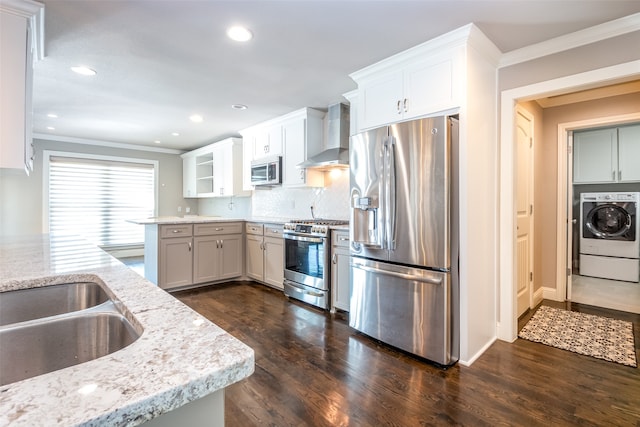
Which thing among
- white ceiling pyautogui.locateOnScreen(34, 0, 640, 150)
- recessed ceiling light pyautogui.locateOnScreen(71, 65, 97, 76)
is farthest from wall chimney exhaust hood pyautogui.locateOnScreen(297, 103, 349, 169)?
recessed ceiling light pyautogui.locateOnScreen(71, 65, 97, 76)

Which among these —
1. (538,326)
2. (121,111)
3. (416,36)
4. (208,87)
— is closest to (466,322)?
(538,326)

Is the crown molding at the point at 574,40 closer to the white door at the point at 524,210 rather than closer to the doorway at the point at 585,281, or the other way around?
the white door at the point at 524,210

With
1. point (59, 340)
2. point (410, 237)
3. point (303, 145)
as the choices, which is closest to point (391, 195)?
point (410, 237)

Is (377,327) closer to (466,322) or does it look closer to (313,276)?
(466,322)

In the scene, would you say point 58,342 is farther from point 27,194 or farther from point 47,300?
point 27,194

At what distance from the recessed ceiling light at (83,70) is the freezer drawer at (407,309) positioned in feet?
9.84

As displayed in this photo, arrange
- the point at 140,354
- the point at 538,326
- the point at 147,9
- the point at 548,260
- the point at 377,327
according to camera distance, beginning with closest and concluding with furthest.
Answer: the point at 140,354, the point at 147,9, the point at 377,327, the point at 538,326, the point at 548,260

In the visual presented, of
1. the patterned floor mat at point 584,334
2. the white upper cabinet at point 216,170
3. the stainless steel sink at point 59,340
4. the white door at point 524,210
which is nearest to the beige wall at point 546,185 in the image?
the white door at point 524,210

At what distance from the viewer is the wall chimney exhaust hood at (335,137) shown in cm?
365

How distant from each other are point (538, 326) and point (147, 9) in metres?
4.07

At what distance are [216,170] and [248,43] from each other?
371 cm

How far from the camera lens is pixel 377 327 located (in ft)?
8.44

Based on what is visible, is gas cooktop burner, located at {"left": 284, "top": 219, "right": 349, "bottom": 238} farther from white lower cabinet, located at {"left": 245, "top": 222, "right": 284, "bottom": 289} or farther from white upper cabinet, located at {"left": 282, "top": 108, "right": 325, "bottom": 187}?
white upper cabinet, located at {"left": 282, "top": 108, "right": 325, "bottom": 187}

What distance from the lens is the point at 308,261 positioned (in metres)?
3.56
